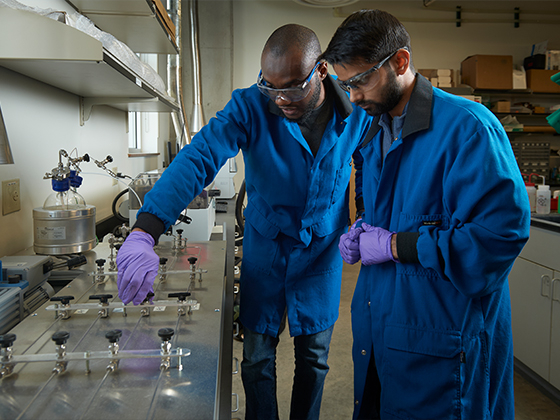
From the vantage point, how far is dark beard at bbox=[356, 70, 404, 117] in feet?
3.48

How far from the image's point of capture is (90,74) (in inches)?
58.4

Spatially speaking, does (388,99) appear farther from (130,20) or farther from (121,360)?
(130,20)

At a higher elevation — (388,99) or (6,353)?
(388,99)

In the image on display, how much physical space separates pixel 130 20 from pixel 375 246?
1721 mm

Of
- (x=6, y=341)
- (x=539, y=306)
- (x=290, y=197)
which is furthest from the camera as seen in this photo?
(x=539, y=306)

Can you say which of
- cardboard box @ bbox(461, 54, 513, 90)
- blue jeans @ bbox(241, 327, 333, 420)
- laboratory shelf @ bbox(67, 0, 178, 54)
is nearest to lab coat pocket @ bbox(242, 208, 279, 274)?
blue jeans @ bbox(241, 327, 333, 420)

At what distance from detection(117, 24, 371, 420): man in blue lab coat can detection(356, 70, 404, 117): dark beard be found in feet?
0.77

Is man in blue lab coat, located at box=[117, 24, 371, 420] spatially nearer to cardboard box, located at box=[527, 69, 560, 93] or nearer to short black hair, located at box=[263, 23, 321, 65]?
short black hair, located at box=[263, 23, 321, 65]

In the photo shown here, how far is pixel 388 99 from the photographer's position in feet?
3.55

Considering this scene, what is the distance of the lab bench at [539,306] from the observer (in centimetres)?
208

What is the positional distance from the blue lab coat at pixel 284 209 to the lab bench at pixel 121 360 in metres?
0.24

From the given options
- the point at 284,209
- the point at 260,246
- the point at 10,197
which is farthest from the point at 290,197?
the point at 10,197

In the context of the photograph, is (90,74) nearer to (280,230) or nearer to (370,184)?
(280,230)

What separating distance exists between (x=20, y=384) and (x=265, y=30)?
5729mm
